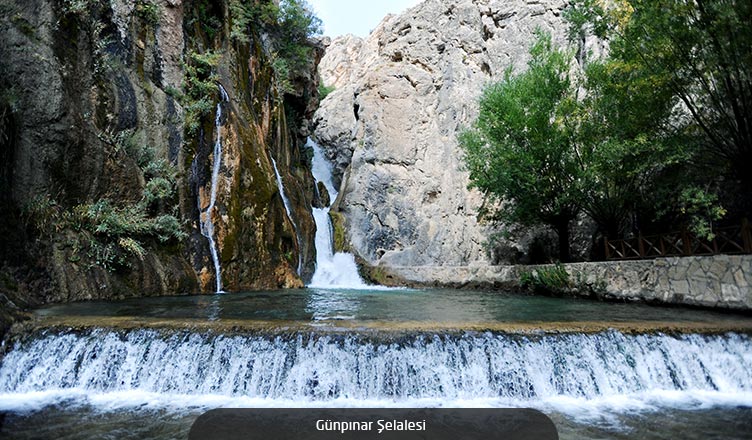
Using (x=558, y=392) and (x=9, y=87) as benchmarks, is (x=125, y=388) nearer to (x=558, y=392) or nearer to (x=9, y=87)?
(x=558, y=392)

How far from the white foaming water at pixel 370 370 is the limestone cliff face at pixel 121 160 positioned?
9.40 feet

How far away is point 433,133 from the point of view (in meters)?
26.4

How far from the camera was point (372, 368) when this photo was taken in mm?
5668

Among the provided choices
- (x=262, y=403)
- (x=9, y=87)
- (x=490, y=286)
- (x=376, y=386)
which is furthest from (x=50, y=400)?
(x=490, y=286)

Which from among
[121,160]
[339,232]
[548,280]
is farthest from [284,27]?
[548,280]

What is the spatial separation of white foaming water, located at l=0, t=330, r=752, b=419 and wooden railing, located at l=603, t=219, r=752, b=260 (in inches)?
195

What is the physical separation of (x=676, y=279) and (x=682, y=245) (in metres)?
1.40

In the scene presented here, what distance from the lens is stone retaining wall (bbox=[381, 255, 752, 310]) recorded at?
29.4 feet

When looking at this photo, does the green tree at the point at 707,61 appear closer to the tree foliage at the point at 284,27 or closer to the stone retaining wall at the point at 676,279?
the stone retaining wall at the point at 676,279

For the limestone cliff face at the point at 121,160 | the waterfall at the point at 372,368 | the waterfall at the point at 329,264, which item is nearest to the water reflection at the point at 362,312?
the waterfall at the point at 372,368

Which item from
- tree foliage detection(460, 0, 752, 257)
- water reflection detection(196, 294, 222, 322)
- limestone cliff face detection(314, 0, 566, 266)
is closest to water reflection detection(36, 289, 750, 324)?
water reflection detection(196, 294, 222, 322)

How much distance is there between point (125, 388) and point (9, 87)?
823cm

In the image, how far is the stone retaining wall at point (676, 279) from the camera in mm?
8969
